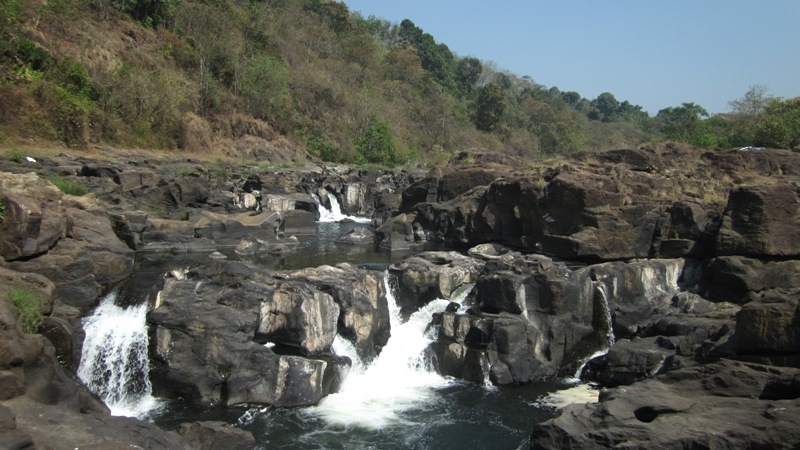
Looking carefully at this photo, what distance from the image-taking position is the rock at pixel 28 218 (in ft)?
41.1

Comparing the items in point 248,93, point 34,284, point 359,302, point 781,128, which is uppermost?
point 248,93

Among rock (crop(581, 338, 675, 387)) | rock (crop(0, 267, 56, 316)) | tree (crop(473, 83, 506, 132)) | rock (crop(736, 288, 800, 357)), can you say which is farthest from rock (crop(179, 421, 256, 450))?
tree (crop(473, 83, 506, 132))

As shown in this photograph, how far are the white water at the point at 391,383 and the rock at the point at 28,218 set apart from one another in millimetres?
6672

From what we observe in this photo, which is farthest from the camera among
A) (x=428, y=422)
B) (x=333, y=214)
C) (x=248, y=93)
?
(x=248, y=93)

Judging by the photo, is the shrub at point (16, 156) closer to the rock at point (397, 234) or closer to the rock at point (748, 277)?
the rock at point (397, 234)

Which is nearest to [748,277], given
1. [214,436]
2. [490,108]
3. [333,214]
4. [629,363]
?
[629,363]

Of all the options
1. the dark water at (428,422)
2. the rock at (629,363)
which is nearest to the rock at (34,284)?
the dark water at (428,422)

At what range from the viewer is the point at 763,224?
15898mm

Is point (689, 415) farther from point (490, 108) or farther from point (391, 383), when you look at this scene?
point (490, 108)

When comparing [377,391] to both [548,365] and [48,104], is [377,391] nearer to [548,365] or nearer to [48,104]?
[548,365]

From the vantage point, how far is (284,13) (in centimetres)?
6062

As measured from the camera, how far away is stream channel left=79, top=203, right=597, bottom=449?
426 inches

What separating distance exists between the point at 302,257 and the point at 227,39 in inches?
1160

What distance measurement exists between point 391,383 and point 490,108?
206ft
